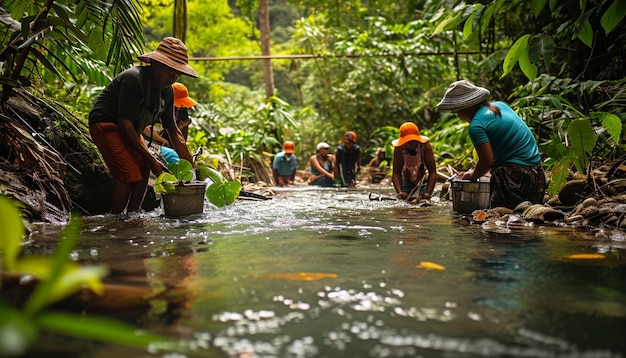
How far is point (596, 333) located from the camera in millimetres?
1588

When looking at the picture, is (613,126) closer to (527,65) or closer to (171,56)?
(527,65)

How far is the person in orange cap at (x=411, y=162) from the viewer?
719 cm

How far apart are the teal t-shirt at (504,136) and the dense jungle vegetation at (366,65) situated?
0.32 meters

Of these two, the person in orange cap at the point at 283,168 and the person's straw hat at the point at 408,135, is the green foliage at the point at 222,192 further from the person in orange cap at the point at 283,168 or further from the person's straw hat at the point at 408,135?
the person in orange cap at the point at 283,168

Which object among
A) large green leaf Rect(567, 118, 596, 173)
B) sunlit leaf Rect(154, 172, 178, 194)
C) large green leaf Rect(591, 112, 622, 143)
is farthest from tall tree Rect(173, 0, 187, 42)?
large green leaf Rect(591, 112, 622, 143)

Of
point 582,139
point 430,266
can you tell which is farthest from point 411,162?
point 430,266

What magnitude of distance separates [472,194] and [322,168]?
8.44m

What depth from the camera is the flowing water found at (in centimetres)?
152

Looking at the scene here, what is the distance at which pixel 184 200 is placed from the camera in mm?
4754

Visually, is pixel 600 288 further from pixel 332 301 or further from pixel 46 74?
pixel 46 74

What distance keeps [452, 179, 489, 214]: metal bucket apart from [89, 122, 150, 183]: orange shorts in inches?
114

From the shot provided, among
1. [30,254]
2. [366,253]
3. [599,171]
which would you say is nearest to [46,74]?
[30,254]

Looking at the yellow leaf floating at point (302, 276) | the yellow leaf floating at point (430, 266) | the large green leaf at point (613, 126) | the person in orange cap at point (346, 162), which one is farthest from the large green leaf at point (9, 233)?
the person in orange cap at point (346, 162)

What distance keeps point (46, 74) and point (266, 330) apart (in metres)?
6.66
